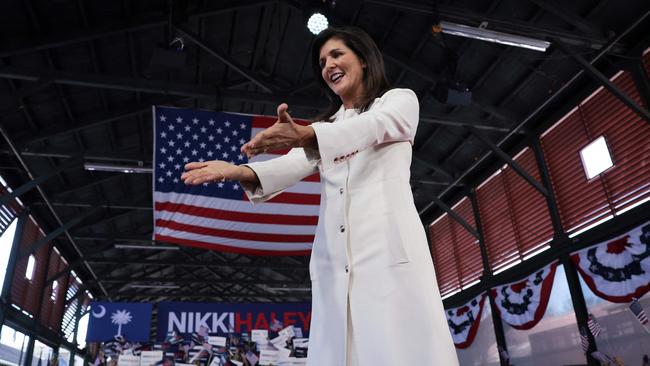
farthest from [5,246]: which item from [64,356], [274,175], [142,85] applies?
[274,175]

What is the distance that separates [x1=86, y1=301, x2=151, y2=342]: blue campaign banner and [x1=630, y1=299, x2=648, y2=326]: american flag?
29.1ft

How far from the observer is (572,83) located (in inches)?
305

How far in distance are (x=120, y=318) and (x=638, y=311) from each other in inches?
377

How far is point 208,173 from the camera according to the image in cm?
104

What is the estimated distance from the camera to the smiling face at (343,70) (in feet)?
4.31

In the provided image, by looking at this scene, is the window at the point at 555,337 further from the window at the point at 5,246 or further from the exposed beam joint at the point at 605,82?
the window at the point at 5,246

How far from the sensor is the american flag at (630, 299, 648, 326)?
584cm

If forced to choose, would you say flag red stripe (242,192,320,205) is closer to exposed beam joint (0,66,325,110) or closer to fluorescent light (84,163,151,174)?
exposed beam joint (0,66,325,110)

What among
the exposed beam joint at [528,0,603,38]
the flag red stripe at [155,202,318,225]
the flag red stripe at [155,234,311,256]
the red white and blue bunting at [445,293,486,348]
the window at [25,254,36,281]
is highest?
the exposed beam joint at [528,0,603,38]

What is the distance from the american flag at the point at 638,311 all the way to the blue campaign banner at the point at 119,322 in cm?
888

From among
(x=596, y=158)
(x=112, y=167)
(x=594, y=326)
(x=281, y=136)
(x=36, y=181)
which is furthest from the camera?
(x=36, y=181)

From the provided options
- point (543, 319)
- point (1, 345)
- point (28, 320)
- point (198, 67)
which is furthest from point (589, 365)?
point (28, 320)

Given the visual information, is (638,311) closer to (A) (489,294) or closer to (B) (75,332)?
(A) (489,294)

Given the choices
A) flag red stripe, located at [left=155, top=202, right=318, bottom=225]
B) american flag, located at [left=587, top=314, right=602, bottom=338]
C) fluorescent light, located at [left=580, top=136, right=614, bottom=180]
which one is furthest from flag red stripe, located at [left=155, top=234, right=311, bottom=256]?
fluorescent light, located at [left=580, top=136, right=614, bottom=180]
